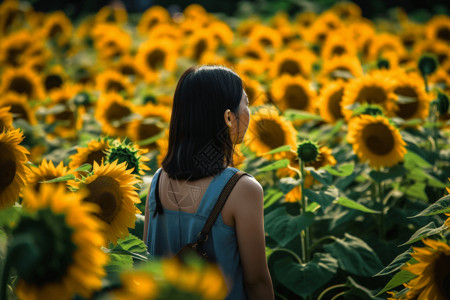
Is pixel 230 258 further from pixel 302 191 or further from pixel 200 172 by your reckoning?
pixel 302 191

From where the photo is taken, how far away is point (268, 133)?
7.14ft

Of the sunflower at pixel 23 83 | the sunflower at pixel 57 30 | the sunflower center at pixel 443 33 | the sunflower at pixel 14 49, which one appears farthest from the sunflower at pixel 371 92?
the sunflower at pixel 57 30

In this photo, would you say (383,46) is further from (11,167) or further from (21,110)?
(11,167)

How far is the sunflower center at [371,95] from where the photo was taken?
8.30 ft

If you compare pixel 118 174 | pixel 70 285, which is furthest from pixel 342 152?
pixel 70 285

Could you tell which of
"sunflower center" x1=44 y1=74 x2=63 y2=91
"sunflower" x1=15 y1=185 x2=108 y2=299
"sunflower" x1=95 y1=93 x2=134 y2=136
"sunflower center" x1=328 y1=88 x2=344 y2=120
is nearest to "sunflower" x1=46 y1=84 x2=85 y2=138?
"sunflower" x1=95 y1=93 x2=134 y2=136

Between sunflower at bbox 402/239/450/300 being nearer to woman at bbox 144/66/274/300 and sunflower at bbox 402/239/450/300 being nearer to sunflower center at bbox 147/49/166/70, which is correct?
woman at bbox 144/66/274/300

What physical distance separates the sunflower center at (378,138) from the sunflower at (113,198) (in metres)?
1.18

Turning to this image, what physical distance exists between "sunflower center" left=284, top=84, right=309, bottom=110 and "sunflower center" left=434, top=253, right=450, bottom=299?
6.65 ft

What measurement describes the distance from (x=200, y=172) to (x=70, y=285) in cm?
67

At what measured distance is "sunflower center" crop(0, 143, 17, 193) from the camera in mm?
1381

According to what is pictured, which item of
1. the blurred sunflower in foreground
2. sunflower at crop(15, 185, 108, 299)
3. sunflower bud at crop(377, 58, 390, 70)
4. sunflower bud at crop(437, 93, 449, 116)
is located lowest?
sunflower bud at crop(377, 58, 390, 70)

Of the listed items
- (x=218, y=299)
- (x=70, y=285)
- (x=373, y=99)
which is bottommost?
(x=373, y=99)

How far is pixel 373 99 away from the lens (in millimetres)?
2543
